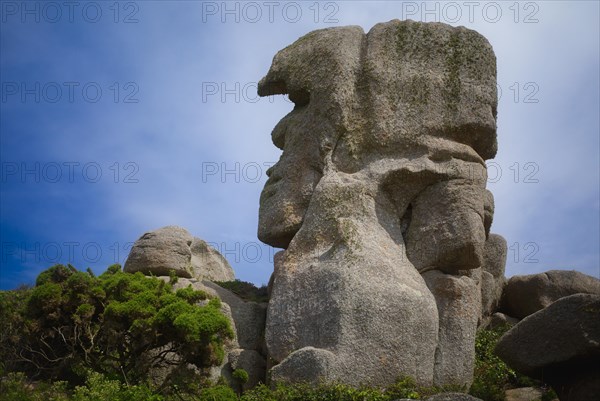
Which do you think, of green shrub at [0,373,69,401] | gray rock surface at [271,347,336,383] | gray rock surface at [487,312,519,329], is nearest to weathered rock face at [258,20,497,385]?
gray rock surface at [271,347,336,383]

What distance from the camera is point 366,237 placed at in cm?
1578

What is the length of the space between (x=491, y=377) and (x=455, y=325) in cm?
136

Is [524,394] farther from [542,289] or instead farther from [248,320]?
[248,320]

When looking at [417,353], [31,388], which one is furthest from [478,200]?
[31,388]

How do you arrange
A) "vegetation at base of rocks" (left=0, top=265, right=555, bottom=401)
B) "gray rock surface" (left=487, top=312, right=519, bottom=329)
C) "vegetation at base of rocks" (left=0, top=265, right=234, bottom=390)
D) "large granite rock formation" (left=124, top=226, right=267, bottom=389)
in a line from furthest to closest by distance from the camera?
"gray rock surface" (left=487, top=312, right=519, bottom=329)
"large granite rock formation" (left=124, top=226, right=267, bottom=389)
"vegetation at base of rocks" (left=0, top=265, right=234, bottom=390)
"vegetation at base of rocks" (left=0, top=265, right=555, bottom=401)

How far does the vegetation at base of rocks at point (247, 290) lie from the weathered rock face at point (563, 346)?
8.90 meters

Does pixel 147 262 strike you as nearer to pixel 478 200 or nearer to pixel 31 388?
pixel 31 388

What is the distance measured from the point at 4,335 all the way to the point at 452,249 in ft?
33.9

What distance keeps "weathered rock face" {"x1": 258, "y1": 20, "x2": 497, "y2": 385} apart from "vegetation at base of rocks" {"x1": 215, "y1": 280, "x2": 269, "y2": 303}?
6.17 feet

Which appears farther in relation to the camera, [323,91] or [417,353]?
[323,91]

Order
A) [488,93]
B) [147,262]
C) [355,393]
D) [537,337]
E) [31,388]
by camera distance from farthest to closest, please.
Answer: [147,262]
[488,93]
[31,388]
[355,393]
[537,337]

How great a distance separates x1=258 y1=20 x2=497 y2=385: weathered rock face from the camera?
1454 centimetres

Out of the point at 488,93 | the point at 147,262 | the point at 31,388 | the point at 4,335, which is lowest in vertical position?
the point at 31,388

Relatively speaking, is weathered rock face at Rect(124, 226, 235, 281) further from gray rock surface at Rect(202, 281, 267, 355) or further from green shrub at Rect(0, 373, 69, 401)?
green shrub at Rect(0, 373, 69, 401)
